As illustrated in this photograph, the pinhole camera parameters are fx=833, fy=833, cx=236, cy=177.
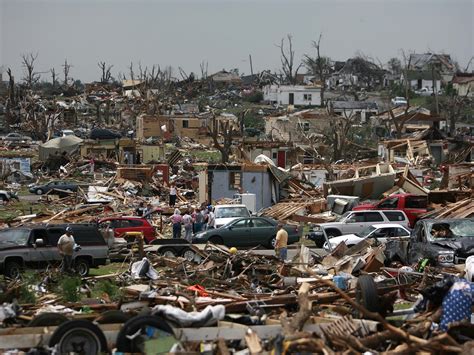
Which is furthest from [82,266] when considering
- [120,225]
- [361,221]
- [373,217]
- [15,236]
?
[373,217]

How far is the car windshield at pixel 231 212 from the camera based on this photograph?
3061 centimetres

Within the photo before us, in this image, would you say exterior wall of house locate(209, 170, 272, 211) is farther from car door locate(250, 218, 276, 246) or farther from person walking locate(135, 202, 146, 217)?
car door locate(250, 218, 276, 246)

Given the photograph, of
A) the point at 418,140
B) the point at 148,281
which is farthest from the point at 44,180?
the point at 148,281

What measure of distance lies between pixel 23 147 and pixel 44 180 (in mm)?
20205

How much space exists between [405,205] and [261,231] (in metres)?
7.80

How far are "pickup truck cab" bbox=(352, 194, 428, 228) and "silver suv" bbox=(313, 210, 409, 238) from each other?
249 centimetres

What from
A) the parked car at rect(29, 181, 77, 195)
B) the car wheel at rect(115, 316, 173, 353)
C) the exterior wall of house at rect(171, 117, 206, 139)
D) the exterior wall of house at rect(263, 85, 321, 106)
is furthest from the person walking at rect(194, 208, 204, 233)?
the exterior wall of house at rect(263, 85, 321, 106)

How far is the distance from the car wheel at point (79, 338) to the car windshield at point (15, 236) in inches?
370

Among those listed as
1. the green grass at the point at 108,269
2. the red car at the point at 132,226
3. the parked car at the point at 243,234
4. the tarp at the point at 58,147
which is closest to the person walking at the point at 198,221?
the red car at the point at 132,226

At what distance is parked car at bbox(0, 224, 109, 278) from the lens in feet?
66.2

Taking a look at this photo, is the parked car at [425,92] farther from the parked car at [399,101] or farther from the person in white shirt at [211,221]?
the person in white shirt at [211,221]

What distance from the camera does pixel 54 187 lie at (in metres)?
46.4

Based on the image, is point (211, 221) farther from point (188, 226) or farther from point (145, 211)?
point (145, 211)

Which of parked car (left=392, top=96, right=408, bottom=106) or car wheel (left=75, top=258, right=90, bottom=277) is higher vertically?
parked car (left=392, top=96, right=408, bottom=106)
